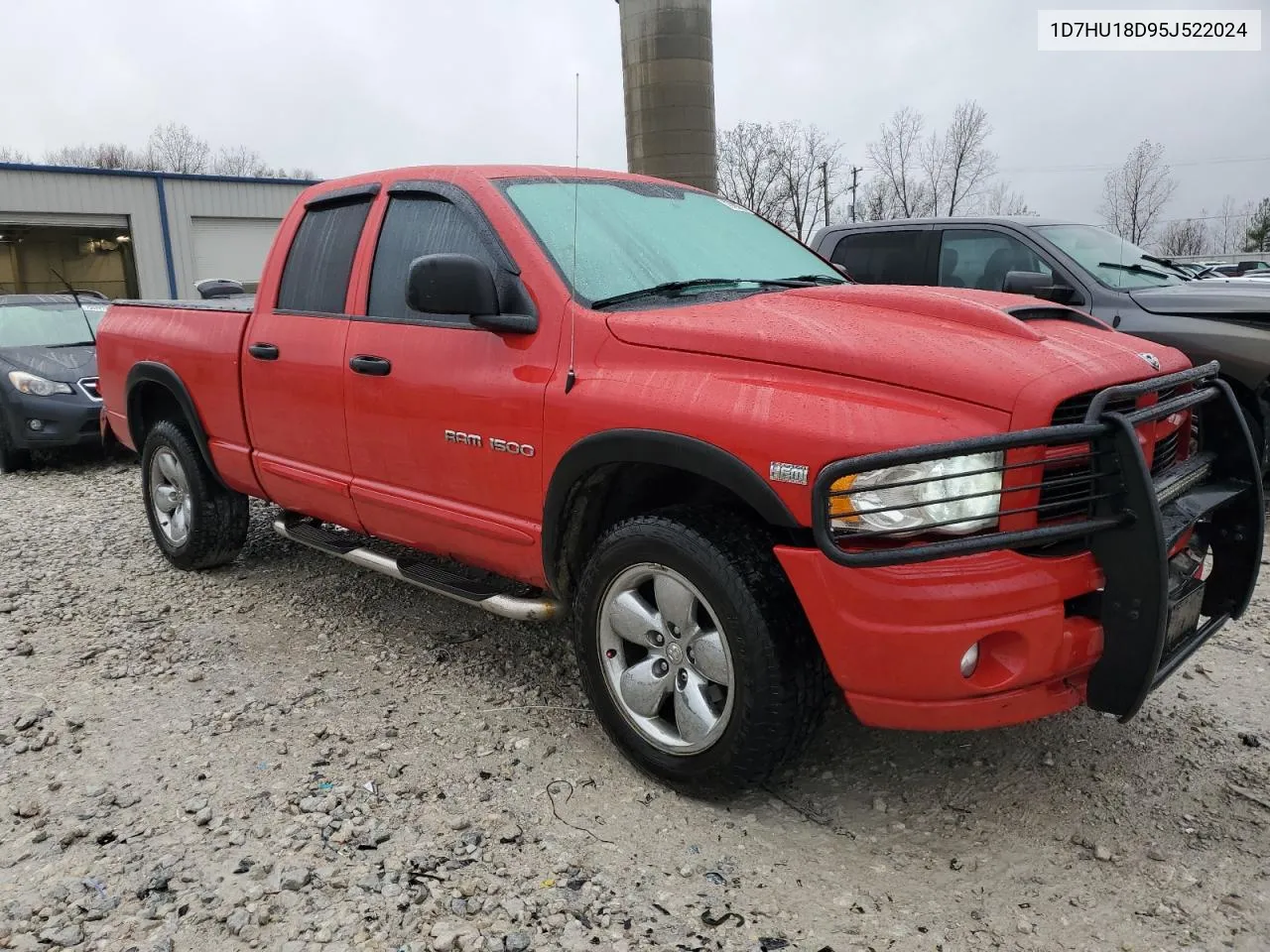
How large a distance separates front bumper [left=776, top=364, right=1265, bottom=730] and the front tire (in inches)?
6.1

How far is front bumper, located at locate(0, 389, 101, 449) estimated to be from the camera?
8.56 metres

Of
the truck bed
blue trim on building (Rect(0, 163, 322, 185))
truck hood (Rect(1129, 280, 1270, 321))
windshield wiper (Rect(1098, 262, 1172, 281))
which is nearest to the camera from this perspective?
the truck bed

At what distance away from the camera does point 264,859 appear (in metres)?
2.66

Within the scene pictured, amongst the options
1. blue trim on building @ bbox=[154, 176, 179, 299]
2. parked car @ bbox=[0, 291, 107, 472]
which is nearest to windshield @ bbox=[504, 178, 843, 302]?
parked car @ bbox=[0, 291, 107, 472]

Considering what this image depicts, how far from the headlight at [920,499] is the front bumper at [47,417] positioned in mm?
8211

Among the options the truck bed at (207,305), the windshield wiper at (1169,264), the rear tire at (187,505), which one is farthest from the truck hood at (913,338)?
the windshield wiper at (1169,264)

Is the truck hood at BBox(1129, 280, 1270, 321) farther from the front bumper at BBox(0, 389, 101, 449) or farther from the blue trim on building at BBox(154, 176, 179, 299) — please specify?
the blue trim on building at BBox(154, 176, 179, 299)

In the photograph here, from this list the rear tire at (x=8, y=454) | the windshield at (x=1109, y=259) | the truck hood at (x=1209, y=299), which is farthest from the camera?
the rear tire at (x=8, y=454)

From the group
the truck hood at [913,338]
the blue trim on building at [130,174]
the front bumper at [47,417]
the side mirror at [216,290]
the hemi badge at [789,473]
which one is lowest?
the front bumper at [47,417]

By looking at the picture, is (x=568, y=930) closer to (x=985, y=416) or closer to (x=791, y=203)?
(x=985, y=416)

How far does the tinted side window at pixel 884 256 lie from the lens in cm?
703

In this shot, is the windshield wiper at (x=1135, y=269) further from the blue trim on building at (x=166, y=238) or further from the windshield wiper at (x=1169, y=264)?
the blue trim on building at (x=166, y=238)

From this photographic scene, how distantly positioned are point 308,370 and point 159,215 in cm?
2447

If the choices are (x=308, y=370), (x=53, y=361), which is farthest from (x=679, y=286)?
(x=53, y=361)
